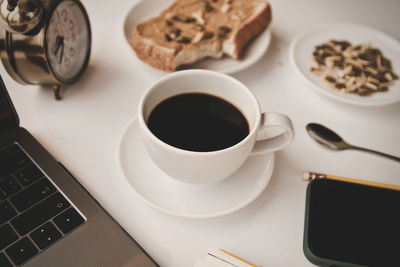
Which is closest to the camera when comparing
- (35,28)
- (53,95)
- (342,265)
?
(342,265)

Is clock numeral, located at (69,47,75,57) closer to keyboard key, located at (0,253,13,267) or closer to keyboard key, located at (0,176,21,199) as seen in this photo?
keyboard key, located at (0,176,21,199)

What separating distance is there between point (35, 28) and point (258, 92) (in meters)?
0.44

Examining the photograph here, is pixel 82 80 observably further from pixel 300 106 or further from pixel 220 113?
pixel 300 106

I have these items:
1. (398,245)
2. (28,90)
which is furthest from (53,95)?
(398,245)

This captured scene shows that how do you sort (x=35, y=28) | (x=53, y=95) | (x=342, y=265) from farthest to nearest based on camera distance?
1. (x=53, y=95)
2. (x=35, y=28)
3. (x=342, y=265)

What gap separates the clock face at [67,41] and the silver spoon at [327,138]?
18.6 inches

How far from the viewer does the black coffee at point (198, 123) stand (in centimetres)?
53

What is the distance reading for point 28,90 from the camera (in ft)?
2.29

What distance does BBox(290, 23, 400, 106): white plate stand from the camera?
2.24ft

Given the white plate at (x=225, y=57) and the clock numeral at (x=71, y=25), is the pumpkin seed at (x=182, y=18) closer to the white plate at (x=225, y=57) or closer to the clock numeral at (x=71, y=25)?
the white plate at (x=225, y=57)

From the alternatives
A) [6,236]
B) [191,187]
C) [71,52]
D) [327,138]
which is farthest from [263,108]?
[6,236]

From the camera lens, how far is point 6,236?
0.48 m

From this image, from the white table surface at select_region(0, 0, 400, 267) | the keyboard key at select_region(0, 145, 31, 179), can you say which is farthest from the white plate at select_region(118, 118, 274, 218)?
the keyboard key at select_region(0, 145, 31, 179)

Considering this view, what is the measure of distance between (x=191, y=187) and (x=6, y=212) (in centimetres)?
27
